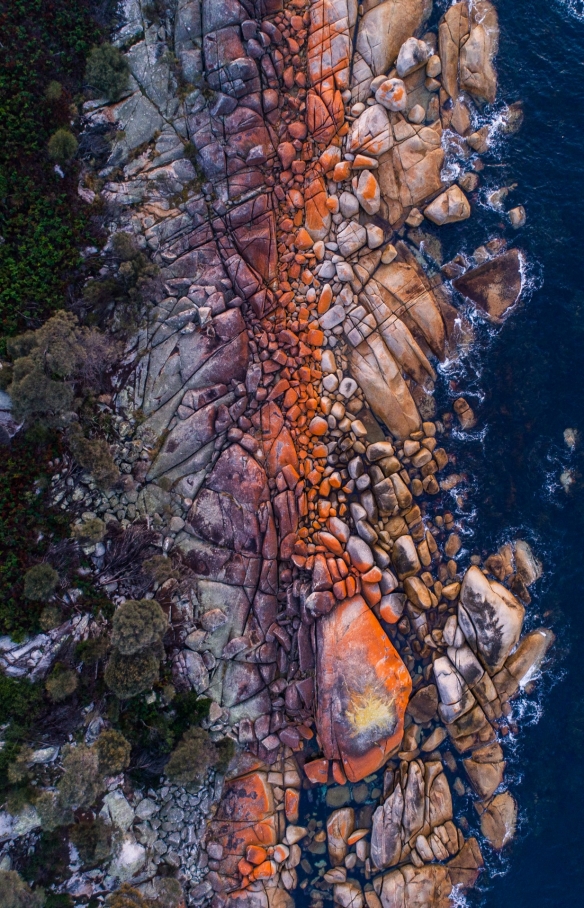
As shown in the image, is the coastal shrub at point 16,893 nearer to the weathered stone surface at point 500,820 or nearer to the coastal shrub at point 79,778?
the coastal shrub at point 79,778

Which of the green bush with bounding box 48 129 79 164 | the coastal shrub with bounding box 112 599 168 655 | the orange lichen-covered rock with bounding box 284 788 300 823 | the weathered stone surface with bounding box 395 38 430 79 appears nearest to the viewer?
the coastal shrub with bounding box 112 599 168 655

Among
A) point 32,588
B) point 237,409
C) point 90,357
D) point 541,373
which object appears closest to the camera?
point 32,588

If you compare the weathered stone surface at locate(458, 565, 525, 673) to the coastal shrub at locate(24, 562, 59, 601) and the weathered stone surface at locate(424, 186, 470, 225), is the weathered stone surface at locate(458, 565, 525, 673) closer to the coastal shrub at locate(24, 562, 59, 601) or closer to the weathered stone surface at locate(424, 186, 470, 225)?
the weathered stone surface at locate(424, 186, 470, 225)

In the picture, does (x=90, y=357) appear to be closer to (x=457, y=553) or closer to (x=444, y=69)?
(x=457, y=553)

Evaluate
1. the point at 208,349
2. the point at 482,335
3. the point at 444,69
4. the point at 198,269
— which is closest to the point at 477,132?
the point at 444,69

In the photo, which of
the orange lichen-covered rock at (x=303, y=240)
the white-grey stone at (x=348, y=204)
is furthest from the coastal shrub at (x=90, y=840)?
the white-grey stone at (x=348, y=204)

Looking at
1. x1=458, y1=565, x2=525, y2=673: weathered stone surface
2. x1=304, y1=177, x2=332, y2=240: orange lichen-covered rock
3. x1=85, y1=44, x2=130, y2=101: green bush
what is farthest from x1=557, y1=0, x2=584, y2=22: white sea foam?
x1=458, y1=565, x2=525, y2=673: weathered stone surface
